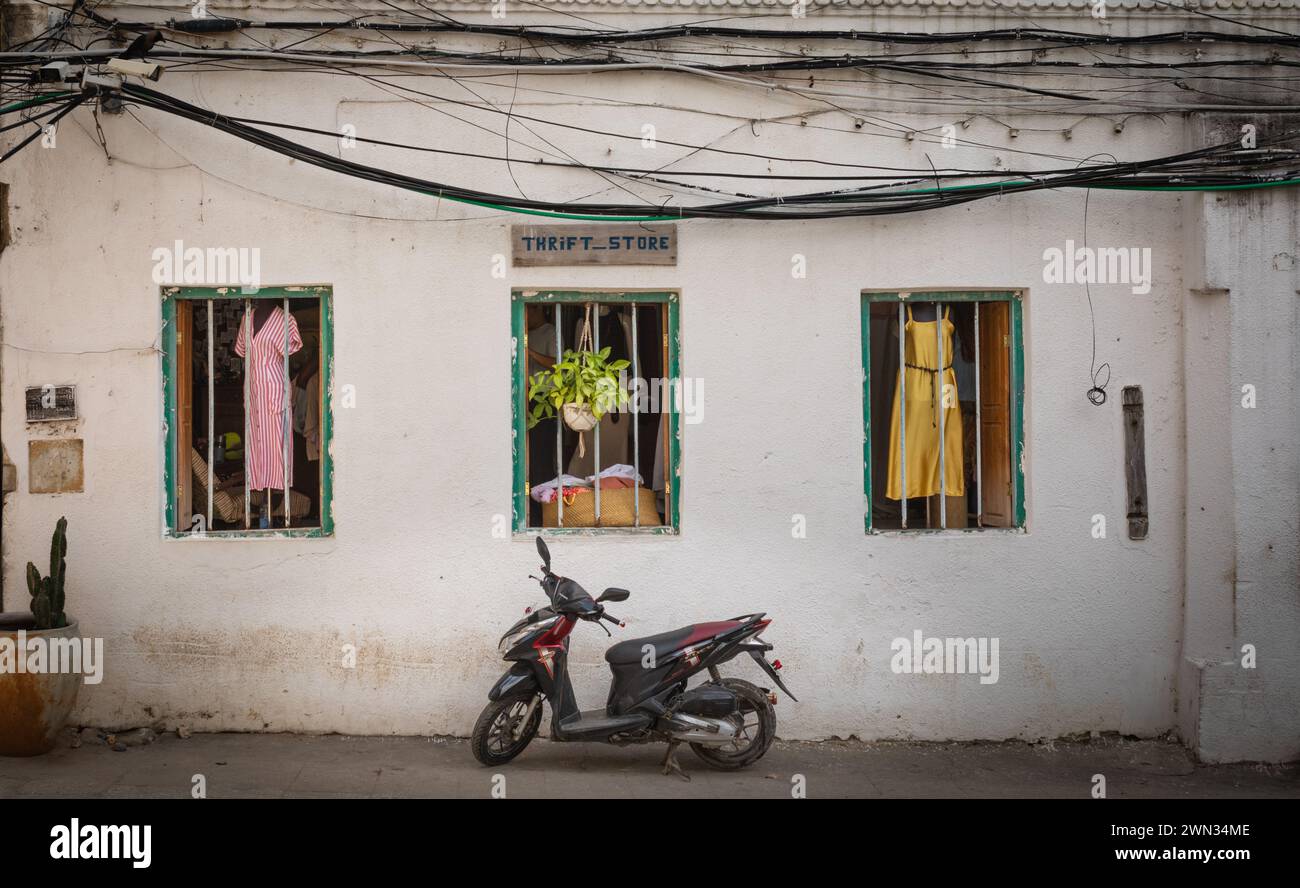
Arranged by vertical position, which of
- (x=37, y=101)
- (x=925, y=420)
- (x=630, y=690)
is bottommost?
(x=630, y=690)

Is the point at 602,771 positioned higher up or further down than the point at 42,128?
further down

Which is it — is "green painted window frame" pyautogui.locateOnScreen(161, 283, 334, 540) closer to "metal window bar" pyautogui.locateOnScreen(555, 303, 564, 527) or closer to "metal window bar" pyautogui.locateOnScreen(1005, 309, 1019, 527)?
"metal window bar" pyautogui.locateOnScreen(555, 303, 564, 527)

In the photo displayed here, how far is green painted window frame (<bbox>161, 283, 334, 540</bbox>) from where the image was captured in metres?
7.29

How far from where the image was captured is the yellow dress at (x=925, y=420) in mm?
7672

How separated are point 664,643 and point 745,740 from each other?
0.81 m

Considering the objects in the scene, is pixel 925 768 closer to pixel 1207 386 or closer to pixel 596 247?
pixel 1207 386

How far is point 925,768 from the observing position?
699 cm

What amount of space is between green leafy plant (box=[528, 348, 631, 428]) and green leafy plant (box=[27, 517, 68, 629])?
299 centimetres

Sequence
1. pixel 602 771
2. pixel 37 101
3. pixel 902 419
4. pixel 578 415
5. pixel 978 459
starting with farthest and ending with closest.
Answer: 1. pixel 978 459
2. pixel 902 419
3. pixel 578 415
4. pixel 602 771
5. pixel 37 101

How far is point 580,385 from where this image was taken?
24.3 ft

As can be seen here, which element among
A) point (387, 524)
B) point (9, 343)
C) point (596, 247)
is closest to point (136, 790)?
point (387, 524)
